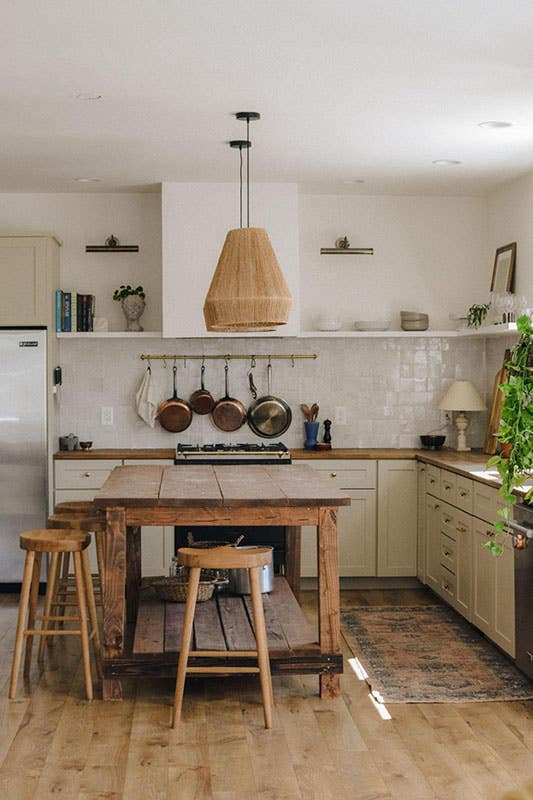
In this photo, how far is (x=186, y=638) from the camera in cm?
417

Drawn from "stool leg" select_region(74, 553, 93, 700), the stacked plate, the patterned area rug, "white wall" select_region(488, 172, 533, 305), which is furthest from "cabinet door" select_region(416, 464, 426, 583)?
"stool leg" select_region(74, 553, 93, 700)

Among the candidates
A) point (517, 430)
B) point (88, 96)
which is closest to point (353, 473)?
point (88, 96)

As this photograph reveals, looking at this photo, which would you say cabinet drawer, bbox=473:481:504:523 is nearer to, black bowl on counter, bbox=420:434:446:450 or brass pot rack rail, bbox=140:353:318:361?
black bowl on counter, bbox=420:434:446:450

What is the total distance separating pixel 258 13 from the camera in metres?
3.55

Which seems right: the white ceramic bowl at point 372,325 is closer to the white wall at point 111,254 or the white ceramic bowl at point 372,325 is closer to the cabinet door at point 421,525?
the cabinet door at point 421,525

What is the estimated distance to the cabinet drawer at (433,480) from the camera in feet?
20.7

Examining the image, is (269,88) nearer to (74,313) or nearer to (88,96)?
(88,96)

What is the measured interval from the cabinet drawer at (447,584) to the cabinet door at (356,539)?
72 centimetres

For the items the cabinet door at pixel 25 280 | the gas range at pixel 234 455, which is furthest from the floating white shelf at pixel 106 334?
the gas range at pixel 234 455

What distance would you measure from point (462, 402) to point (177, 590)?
278cm

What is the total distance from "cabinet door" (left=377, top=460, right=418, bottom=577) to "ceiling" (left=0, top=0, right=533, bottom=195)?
2.01 m

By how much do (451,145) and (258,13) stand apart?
92.8 inches

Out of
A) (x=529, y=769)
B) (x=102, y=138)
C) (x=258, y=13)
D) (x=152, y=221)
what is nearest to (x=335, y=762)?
(x=529, y=769)

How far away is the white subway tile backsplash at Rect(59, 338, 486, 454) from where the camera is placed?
23.7 ft
